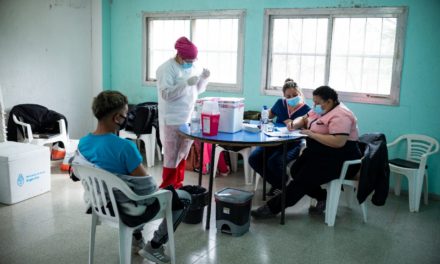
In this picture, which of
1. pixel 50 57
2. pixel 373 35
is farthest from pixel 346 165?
pixel 50 57

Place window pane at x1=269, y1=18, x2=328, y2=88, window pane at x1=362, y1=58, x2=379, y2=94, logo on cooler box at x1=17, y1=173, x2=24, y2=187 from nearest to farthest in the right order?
1. logo on cooler box at x1=17, y1=173, x2=24, y2=187
2. window pane at x1=362, y1=58, x2=379, y2=94
3. window pane at x1=269, y1=18, x2=328, y2=88

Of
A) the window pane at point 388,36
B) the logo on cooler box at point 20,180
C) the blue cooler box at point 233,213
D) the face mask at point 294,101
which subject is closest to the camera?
the blue cooler box at point 233,213

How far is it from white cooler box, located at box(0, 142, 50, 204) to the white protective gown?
117cm

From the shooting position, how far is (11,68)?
4.89 m

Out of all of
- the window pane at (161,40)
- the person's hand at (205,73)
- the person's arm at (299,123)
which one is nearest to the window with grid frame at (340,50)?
the person's arm at (299,123)

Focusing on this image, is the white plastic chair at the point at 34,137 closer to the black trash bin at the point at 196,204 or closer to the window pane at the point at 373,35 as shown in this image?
the black trash bin at the point at 196,204

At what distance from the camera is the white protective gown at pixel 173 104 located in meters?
3.76

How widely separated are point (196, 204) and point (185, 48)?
1344 millimetres

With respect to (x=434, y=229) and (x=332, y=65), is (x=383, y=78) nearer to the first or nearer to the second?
(x=332, y=65)

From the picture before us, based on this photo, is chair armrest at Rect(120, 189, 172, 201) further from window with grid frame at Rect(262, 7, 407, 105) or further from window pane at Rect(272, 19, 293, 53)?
window pane at Rect(272, 19, 293, 53)

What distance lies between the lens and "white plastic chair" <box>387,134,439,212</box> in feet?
13.0

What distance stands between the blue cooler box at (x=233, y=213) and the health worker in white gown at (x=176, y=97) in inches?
30.4

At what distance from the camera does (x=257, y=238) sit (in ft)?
10.6

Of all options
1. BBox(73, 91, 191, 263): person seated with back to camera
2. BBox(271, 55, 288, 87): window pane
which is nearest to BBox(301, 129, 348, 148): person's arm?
BBox(73, 91, 191, 263): person seated with back to camera
